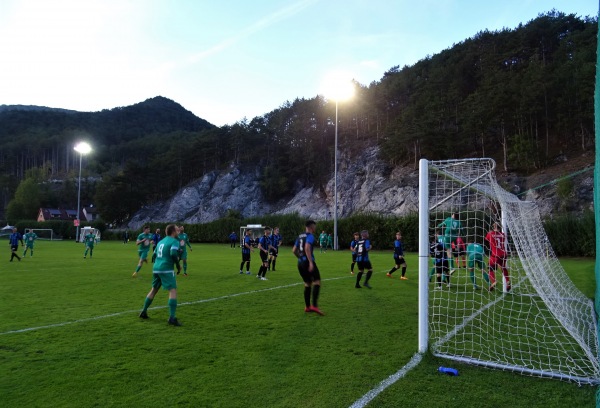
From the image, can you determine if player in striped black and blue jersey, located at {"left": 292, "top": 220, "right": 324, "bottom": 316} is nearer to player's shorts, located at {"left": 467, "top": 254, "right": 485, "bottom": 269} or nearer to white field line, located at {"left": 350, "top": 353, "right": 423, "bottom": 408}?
white field line, located at {"left": 350, "top": 353, "right": 423, "bottom": 408}

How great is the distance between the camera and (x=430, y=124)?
55.0 m

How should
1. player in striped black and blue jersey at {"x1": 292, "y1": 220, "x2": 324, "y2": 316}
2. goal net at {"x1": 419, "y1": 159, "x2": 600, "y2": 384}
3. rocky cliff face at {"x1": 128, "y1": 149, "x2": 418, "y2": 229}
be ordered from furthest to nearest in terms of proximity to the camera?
rocky cliff face at {"x1": 128, "y1": 149, "x2": 418, "y2": 229}
player in striped black and blue jersey at {"x1": 292, "y1": 220, "x2": 324, "y2": 316}
goal net at {"x1": 419, "y1": 159, "x2": 600, "y2": 384}

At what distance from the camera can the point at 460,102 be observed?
193 ft

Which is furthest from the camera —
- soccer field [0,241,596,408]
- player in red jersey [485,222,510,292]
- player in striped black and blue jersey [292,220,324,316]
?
player in red jersey [485,222,510,292]

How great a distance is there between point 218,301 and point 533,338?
6.84 meters

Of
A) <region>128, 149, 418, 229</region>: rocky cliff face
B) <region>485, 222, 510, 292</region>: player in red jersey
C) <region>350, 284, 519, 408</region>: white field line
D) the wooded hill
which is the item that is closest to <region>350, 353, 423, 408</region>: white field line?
<region>350, 284, 519, 408</region>: white field line

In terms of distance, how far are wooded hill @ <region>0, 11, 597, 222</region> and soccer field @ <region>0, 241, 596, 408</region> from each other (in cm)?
4635

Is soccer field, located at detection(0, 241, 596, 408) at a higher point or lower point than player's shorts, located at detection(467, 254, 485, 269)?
lower

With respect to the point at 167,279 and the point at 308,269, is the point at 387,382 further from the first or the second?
the point at 167,279

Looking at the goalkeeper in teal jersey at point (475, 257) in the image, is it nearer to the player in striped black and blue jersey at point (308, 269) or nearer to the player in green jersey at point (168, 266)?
the player in striped black and blue jersey at point (308, 269)

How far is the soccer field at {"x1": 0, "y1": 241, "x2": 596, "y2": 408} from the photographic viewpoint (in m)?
4.32

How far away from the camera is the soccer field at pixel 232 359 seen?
432cm

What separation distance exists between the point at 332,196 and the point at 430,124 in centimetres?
1824

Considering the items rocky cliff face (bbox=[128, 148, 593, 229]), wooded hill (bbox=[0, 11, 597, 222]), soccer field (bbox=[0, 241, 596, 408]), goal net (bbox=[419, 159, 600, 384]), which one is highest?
wooded hill (bbox=[0, 11, 597, 222])
